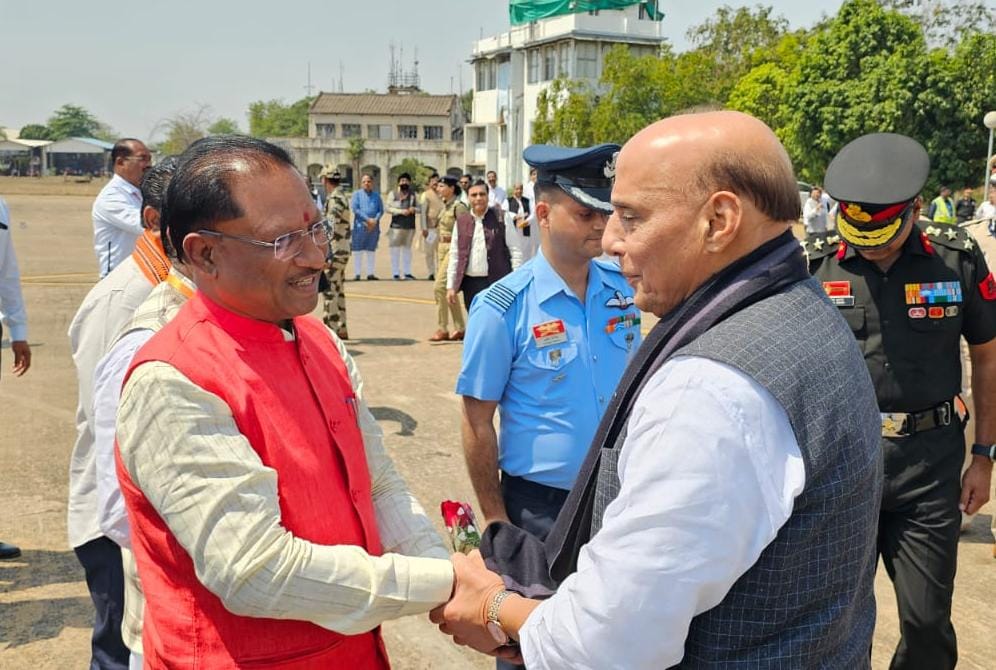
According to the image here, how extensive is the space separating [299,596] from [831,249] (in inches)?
111

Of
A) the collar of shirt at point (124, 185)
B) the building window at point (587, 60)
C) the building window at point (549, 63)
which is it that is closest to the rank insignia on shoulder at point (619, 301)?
the collar of shirt at point (124, 185)

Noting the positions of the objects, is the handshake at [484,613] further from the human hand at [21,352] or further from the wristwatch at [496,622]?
the human hand at [21,352]

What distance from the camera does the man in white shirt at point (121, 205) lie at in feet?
22.4

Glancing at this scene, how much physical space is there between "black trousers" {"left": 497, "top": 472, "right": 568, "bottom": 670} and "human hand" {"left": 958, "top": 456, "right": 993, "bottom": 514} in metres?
1.77

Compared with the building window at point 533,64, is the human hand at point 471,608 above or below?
below

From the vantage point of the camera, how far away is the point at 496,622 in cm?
191

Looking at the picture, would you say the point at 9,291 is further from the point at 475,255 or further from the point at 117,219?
the point at 475,255

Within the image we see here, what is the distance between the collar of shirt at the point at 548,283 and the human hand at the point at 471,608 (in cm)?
127

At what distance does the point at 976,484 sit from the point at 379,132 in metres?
91.6

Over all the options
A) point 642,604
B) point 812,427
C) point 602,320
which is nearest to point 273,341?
point 642,604

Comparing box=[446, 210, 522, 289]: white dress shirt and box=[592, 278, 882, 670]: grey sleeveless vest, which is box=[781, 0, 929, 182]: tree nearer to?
box=[446, 210, 522, 289]: white dress shirt

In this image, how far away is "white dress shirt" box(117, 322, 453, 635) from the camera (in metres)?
1.67

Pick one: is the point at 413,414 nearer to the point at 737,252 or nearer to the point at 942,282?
the point at 942,282

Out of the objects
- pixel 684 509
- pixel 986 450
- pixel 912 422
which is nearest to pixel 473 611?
pixel 684 509
